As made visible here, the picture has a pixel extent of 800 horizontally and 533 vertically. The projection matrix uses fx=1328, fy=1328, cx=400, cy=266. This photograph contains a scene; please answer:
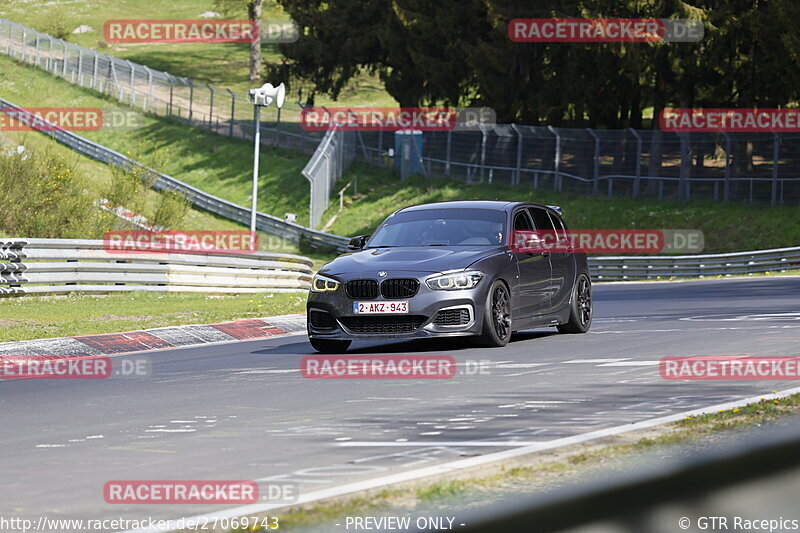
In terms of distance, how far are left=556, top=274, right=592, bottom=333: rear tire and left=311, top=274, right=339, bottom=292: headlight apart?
3523mm

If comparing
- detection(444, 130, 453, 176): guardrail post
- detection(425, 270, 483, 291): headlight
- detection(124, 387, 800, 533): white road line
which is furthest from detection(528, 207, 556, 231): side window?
detection(444, 130, 453, 176): guardrail post

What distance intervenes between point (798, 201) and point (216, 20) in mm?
75291

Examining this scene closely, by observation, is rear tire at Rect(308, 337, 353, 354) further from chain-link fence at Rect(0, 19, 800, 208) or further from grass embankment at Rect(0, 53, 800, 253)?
chain-link fence at Rect(0, 19, 800, 208)

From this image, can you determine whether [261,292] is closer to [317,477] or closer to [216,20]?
[317,477]

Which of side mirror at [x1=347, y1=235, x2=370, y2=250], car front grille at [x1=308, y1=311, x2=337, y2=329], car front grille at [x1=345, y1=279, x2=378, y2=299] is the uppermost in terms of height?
side mirror at [x1=347, y1=235, x2=370, y2=250]

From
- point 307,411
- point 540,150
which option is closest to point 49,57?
point 540,150

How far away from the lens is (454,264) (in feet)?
45.3

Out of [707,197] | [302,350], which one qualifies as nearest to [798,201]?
[707,197]

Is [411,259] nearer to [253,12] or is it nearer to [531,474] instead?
[531,474]

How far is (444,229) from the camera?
49.5ft

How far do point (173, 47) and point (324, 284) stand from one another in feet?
321

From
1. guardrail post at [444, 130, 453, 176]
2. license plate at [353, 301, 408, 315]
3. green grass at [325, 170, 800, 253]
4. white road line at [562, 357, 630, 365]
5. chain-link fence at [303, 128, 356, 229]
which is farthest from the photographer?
guardrail post at [444, 130, 453, 176]

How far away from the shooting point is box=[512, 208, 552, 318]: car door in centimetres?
1481

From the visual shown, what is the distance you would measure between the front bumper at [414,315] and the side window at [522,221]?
1717mm
